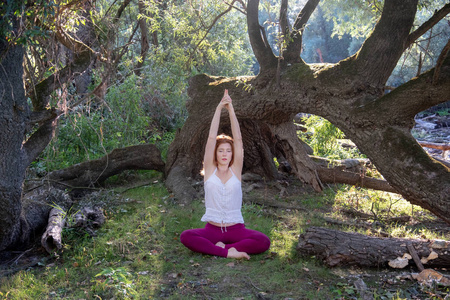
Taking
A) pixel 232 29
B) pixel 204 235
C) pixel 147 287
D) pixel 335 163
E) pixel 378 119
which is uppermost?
pixel 232 29

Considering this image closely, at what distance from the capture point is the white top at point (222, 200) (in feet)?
16.5

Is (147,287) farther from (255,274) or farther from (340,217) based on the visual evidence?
(340,217)

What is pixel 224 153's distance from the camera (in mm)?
5043

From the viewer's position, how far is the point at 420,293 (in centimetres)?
390

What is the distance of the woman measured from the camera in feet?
16.3

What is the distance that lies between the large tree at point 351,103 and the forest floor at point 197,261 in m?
0.85

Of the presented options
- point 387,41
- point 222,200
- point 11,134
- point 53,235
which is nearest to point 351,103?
point 387,41

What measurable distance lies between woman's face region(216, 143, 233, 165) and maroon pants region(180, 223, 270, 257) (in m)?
0.82

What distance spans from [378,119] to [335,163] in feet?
11.3

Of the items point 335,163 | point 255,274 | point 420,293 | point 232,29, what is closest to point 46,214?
point 255,274

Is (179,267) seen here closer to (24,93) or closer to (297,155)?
(24,93)

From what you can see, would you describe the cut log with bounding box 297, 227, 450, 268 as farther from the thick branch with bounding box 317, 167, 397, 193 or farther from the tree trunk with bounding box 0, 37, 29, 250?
the tree trunk with bounding box 0, 37, 29, 250

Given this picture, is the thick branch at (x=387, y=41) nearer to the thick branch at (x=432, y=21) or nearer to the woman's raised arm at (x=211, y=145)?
the thick branch at (x=432, y=21)

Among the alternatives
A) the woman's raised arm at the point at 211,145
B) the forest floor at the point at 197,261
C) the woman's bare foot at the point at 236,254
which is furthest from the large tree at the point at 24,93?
the woman's bare foot at the point at 236,254
